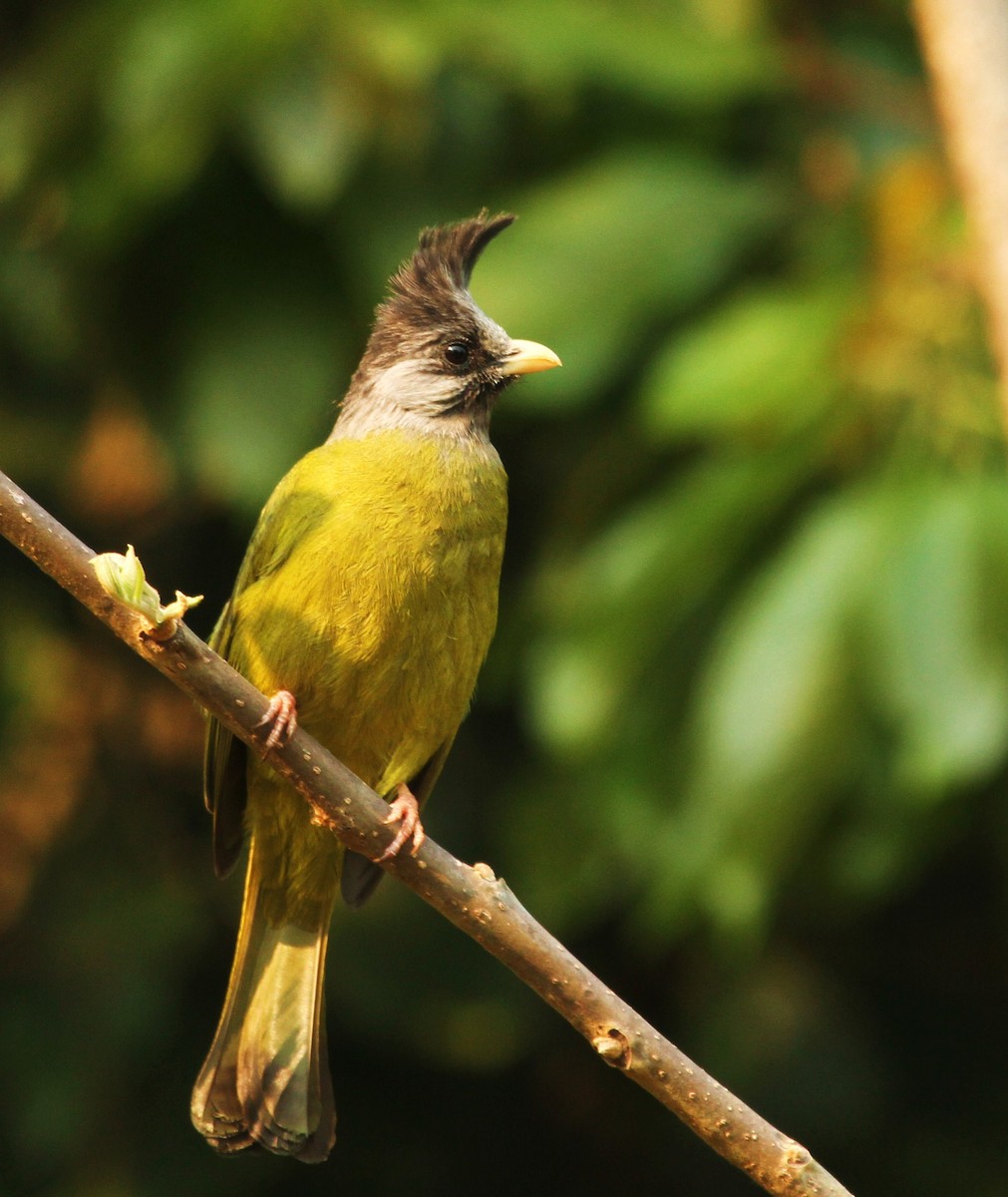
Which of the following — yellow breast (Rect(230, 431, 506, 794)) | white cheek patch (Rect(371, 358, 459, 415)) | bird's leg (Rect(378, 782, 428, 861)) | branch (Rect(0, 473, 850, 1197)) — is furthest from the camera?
white cheek patch (Rect(371, 358, 459, 415))

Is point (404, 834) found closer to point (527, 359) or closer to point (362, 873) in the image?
point (362, 873)

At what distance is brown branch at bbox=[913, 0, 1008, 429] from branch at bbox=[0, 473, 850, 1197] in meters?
1.39

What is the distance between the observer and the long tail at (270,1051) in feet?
9.89

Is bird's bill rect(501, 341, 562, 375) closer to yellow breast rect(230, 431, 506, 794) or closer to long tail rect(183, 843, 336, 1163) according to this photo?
yellow breast rect(230, 431, 506, 794)

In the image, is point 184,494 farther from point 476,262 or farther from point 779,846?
point 779,846

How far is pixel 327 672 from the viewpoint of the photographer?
297cm

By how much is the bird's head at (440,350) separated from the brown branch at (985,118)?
879mm

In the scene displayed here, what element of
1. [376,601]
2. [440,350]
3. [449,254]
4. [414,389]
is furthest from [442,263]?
[376,601]

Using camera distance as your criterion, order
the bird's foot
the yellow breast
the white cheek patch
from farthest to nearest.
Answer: the white cheek patch, the yellow breast, the bird's foot

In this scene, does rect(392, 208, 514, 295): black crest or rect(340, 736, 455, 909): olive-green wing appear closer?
rect(340, 736, 455, 909): olive-green wing

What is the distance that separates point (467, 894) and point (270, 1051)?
0.88 meters

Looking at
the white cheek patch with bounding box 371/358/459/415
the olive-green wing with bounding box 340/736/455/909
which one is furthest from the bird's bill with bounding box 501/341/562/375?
the olive-green wing with bounding box 340/736/455/909

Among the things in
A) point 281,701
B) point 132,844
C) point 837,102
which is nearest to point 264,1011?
point 281,701

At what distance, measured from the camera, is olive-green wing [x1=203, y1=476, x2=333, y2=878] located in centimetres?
312
